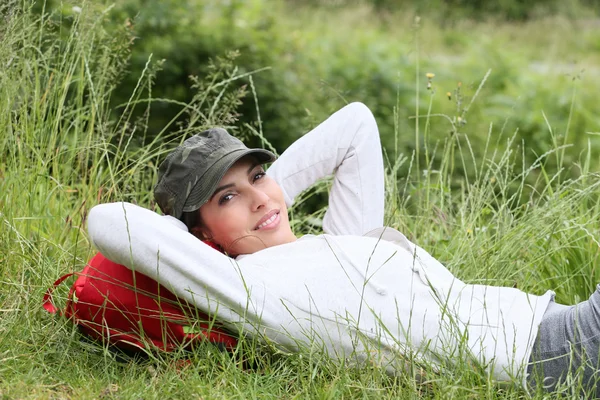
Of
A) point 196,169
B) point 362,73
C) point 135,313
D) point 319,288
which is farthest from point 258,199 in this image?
point 362,73

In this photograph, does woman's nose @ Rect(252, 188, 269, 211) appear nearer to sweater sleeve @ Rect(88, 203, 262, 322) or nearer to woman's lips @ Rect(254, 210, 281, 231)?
woman's lips @ Rect(254, 210, 281, 231)

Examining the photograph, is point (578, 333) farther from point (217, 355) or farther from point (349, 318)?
point (217, 355)

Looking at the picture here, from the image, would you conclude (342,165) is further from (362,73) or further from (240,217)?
(362,73)

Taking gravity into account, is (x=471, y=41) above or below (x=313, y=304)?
below

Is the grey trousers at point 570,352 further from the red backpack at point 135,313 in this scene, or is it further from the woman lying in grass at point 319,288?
the red backpack at point 135,313

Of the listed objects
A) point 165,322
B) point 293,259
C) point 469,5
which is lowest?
point 469,5

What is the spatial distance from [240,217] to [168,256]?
0.31 metres

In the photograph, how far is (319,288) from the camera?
2438 millimetres

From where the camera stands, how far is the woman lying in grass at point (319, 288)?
235 cm

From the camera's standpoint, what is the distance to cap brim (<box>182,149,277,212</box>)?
8.36ft

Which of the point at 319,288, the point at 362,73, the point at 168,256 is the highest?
the point at 168,256

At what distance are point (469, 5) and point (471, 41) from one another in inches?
158

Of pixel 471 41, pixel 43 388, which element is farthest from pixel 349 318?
pixel 471 41

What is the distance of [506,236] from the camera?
326 centimetres
